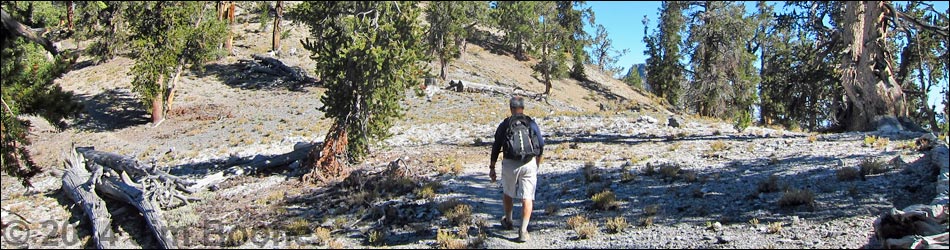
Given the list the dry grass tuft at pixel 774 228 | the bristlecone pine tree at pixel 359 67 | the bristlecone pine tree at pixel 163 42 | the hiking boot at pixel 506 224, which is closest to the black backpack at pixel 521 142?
the hiking boot at pixel 506 224

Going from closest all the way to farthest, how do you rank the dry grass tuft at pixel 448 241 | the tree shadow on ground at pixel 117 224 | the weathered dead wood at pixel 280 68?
the dry grass tuft at pixel 448 241 < the tree shadow on ground at pixel 117 224 < the weathered dead wood at pixel 280 68

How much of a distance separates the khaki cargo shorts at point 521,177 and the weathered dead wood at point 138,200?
501 cm

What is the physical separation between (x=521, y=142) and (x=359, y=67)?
6.85 metres

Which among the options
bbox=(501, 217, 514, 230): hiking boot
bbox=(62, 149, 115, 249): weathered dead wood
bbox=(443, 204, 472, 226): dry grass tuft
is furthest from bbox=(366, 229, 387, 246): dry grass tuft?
bbox=(62, 149, 115, 249): weathered dead wood

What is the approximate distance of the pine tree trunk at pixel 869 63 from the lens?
1430 centimetres

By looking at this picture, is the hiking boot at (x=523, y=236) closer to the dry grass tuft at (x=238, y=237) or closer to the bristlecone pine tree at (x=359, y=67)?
the dry grass tuft at (x=238, y=237)

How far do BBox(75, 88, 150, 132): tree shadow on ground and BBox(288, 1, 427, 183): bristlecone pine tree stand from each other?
1652 centimetres

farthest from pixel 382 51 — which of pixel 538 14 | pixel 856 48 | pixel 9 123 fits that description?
pixel 538 14

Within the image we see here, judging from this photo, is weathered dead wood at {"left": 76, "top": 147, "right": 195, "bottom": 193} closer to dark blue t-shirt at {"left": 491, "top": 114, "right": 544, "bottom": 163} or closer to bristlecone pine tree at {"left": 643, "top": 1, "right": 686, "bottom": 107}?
dark blue t-shirt at {"left": 491, "top": 114, "right": 544, "bottom": 163}

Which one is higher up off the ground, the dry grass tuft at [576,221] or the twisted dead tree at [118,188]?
the dry grass tuft at [576,221]

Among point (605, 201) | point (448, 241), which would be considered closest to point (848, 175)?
point (605, 201)

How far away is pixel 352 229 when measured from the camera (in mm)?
8805

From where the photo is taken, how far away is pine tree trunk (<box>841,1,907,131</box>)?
14297 mm

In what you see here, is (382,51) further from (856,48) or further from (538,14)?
(538,14)
